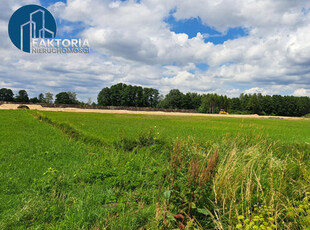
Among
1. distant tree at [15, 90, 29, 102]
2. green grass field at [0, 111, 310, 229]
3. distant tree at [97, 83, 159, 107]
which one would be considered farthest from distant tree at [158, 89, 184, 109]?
green grass field at [0, 111, 310, 229]

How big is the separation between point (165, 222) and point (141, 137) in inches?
228

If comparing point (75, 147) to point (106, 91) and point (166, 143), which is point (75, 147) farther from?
point (106, 91)

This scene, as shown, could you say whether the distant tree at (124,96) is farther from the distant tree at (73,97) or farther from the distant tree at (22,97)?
the distant tree at (22,97)

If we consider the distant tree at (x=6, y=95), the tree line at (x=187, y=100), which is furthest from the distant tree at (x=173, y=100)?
the distant tree at (x=6, y=95)

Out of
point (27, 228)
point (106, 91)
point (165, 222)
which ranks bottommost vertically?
point (27, 228)

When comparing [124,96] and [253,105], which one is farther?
[124,96]

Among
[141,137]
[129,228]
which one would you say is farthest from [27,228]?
[141,137]

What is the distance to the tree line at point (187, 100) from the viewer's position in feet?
331

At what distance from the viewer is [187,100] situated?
4094 inches

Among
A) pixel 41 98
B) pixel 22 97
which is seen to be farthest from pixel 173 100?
pixel 41 98

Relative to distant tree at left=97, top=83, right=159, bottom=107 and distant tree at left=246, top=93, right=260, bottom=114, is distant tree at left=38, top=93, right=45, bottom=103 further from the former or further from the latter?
distant tree at left=246, top=93, right=260, bottom=114

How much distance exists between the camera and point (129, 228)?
145 inches

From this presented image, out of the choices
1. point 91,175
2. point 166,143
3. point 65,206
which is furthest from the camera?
point 166,143

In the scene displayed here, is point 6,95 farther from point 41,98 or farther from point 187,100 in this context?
point 187,100
